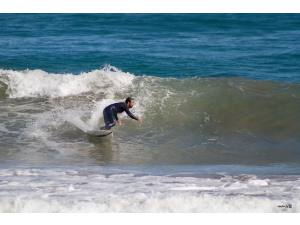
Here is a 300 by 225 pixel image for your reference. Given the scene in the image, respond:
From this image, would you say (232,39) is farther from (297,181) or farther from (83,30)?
(297,181)

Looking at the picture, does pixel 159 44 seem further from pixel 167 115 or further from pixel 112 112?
pixel 112 112

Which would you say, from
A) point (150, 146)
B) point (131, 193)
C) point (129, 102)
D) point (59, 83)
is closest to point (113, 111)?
point (129, 102)

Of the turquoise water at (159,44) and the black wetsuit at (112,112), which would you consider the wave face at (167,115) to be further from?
the turquoise water at (159,44)

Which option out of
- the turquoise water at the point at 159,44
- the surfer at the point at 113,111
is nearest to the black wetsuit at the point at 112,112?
the surfer at the point at 113,111

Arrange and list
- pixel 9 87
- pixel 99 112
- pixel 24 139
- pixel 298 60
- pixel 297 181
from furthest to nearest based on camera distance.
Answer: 1. pixel 298 60
2. pixel 9 87
3. pixel 99 112
4. pixel 24 139
5. pixel 297 181

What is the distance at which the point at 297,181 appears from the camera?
9453 millimetres

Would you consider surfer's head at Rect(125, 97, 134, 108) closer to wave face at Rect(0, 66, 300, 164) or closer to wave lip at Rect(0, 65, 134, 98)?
wave face at Rect(0, 66, 300, 164)

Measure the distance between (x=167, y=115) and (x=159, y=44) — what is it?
851 cm

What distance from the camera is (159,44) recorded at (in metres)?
22.4

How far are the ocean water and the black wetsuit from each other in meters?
0.40

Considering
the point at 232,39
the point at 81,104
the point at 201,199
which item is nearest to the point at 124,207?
the point at 201,199

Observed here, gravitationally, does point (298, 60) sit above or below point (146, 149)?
above

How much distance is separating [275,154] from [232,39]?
39.3ft

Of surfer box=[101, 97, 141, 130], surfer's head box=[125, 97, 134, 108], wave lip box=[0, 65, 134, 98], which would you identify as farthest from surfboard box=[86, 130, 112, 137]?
wave lip box=[0, 65, 134, 98]
